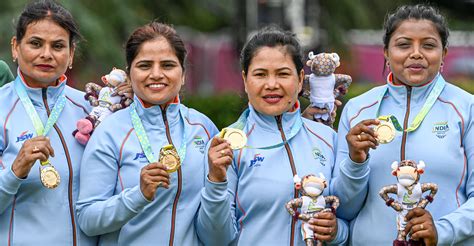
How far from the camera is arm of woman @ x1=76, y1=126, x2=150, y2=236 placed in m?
5.20

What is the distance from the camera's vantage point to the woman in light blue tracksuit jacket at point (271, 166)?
5164 millimetres

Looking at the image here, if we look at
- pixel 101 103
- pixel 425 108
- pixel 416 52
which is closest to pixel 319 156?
pixel 425 108

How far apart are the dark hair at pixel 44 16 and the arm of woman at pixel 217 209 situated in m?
1.16

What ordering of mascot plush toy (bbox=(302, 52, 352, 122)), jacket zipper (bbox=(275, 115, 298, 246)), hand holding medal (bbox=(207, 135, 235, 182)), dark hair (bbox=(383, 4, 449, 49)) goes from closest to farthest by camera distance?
hand holding medal (bbox=(207, 135, 235, 182))
jacket zipper (bbox=(275, 115, 298, 246))
dark hair (bbox=(383, 4, 449, 49))
mascot plush toy (bbox=(302, 52, 352, 122))

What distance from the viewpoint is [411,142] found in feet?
17.1

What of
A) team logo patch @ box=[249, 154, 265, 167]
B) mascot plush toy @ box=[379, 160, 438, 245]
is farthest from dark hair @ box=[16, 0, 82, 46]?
mascot plush toy @ box=[379, 160, 438, 245]

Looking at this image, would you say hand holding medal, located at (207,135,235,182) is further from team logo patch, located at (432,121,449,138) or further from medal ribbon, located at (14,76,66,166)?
team logo patch, located at (432,121,449,138)

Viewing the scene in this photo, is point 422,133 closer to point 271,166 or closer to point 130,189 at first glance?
point 271,166

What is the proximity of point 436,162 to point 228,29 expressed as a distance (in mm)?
18927

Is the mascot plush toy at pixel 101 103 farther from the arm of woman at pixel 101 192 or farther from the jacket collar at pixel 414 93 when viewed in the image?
the jacket collar at pixel 414 93

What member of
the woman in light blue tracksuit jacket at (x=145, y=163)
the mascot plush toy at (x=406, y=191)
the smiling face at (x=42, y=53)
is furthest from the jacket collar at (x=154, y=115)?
the mascot plush toy at (x=406, y=191)

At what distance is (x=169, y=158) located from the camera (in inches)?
202

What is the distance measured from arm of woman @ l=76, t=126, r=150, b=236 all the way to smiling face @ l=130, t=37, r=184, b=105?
324 mm

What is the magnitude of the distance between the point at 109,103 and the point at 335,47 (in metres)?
11.3
